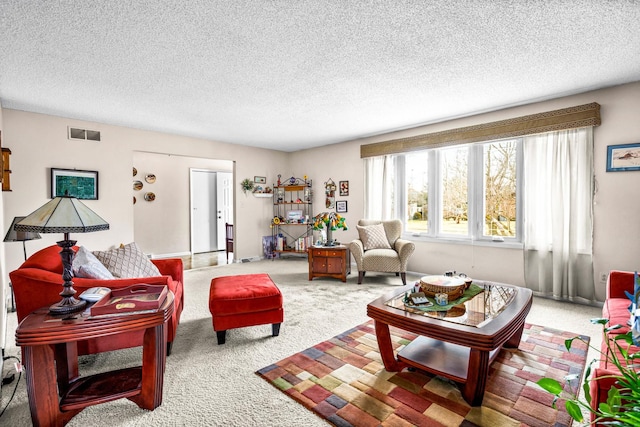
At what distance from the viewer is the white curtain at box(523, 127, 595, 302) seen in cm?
346

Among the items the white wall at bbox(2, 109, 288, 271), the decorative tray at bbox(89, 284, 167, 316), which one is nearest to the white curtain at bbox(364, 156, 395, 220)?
the white wall at bbox(2, 109, 288, 271)

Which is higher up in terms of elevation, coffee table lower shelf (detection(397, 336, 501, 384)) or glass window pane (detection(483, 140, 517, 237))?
glass window pane (detection(483, 140, 517, 237))

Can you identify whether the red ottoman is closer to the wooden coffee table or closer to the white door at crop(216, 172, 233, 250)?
the wooden coffee table

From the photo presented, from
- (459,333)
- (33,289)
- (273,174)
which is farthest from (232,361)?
(273,174)

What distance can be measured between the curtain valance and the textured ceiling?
0.82 feet

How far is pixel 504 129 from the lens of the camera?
3963 mm

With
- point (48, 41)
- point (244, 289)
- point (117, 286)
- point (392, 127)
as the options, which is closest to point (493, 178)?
point (392, 127)

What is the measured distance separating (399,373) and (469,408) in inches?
18.5

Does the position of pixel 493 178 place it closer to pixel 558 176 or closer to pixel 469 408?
pixel 558 176

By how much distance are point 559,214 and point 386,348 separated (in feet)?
9.59

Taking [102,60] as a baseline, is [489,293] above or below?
below

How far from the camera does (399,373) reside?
2123 mm

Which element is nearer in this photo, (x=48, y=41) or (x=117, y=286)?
(x=117, y=286)

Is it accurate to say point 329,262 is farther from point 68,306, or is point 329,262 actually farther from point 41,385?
point 41,385
